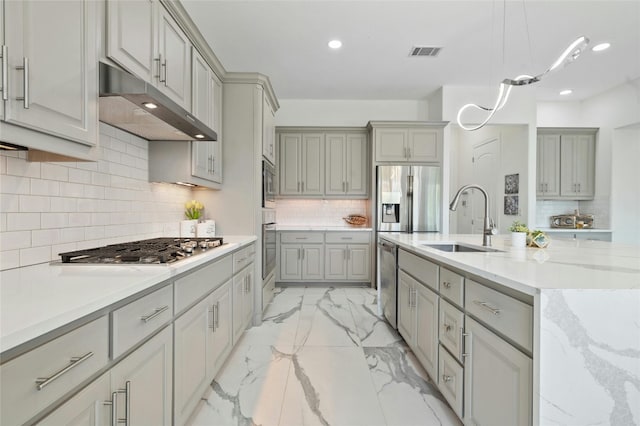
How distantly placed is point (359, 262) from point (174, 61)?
3408 millimetres

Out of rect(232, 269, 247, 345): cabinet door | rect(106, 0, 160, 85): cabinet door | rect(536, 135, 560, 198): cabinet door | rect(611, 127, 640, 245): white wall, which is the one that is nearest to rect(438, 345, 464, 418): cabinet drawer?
rect(232, 269, 247, 345): cabinet door

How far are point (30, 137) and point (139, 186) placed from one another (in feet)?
4.13

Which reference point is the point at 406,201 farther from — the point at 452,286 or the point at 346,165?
the point at 452,286

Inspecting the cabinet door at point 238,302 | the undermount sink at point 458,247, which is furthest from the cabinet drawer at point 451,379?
the cabinet door at point 238,302

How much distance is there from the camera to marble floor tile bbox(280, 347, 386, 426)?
1.66m

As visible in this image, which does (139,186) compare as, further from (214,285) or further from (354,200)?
(354,200)

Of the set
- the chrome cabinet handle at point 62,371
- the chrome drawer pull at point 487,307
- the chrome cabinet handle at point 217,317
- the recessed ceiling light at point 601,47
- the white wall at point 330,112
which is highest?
the recessed ceiling light at point 601,47

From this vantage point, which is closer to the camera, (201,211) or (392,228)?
(201,211)

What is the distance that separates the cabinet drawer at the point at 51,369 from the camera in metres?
0.63

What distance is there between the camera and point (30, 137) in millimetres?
1025

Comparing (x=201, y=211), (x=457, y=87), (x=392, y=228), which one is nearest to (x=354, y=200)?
(x=392, y=228)

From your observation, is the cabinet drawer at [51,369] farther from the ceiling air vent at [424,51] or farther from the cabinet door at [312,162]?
the cabinet door at [312,162]

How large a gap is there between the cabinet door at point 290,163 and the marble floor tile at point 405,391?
113 inches

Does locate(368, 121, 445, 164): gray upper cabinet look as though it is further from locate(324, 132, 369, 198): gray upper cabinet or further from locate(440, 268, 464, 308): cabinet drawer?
locate(440, 268, 464, 308): cabinet drawer
